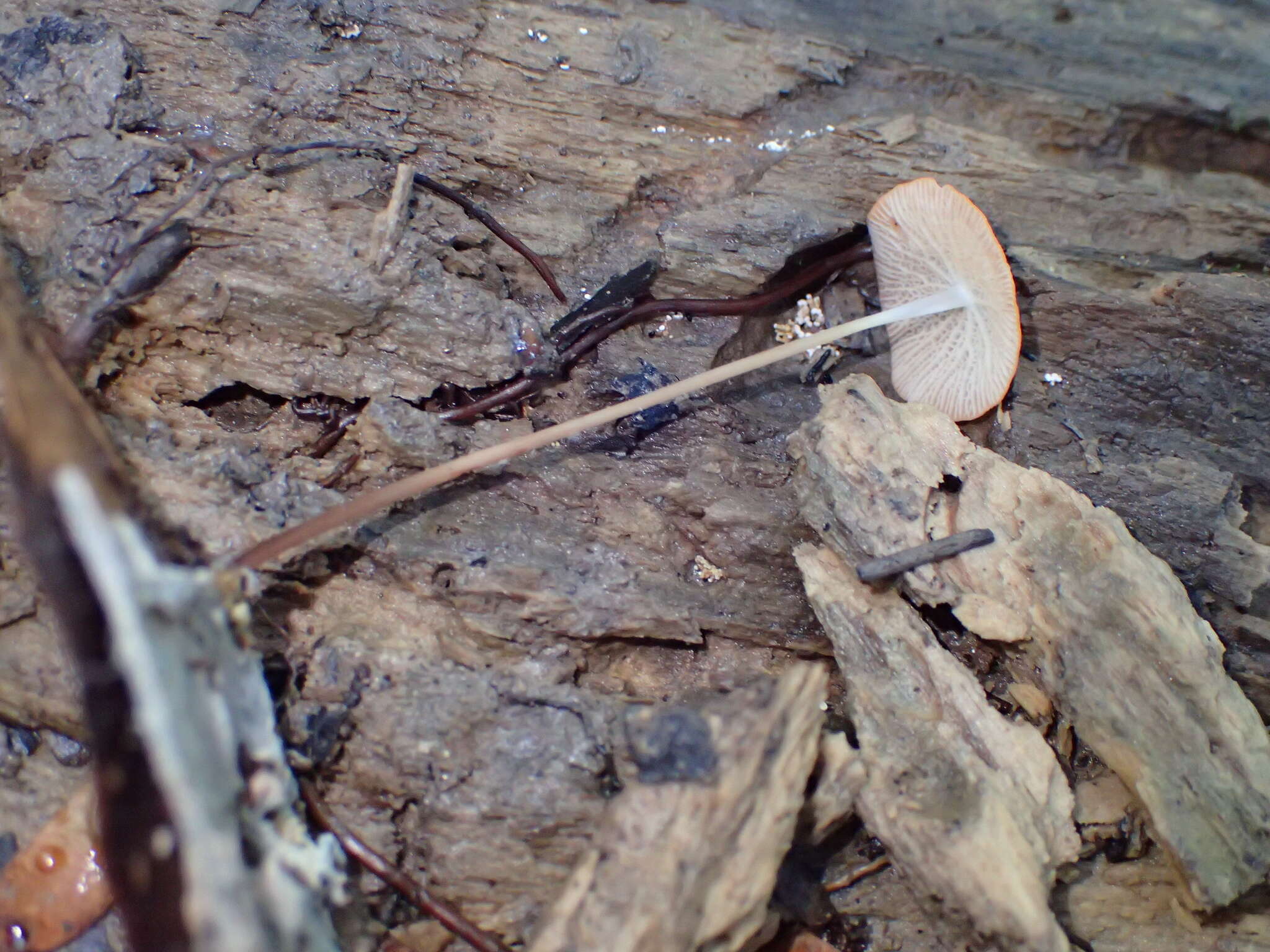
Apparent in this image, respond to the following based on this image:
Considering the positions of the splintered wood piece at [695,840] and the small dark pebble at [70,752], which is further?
the small dark pebble at [70,752]

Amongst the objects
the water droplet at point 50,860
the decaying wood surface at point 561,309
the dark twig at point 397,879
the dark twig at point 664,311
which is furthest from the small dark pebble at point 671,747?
the water droplet at point 50,860

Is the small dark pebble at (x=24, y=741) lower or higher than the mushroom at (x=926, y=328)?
lower

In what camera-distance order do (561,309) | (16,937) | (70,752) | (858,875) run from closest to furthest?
(16,937), (70,752), (858,875), (561,309)

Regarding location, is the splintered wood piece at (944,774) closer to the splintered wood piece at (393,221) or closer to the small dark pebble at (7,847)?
the splintered wood piece at (393,221)

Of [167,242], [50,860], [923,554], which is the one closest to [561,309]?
[167,242]

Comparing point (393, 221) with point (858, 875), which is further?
point (393, 221)

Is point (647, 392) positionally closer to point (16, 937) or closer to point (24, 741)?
point (24, 741)

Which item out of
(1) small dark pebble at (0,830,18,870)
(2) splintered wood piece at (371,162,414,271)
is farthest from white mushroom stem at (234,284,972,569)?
(1) small dark pebble at (0,830,18,870)
